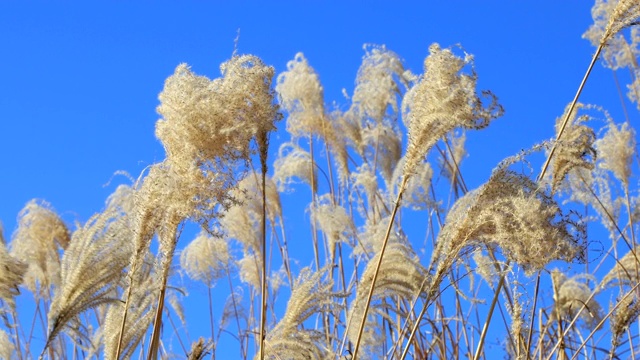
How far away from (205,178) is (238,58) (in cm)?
45

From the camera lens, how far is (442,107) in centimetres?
310

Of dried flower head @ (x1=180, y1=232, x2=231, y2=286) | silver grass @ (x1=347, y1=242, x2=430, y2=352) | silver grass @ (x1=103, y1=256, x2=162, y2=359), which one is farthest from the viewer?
dried flower head @ (x1=180, y1=232, x2=231, y2=286)

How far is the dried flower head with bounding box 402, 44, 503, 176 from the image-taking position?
10.2 ft

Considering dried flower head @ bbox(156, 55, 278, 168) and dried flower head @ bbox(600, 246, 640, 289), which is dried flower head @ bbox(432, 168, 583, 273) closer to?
dried flower head @ bbox(156, 55, 278, 168)


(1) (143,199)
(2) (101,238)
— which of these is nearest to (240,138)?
(1) (143,199)

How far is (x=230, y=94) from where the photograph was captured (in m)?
3.06

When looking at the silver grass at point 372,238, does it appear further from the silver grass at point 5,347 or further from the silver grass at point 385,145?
the silver grass at point 5,347

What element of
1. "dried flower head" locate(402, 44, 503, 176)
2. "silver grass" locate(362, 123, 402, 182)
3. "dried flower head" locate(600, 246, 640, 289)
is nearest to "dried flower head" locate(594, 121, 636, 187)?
"dried flower head" locate(600, 246, 640, 289)

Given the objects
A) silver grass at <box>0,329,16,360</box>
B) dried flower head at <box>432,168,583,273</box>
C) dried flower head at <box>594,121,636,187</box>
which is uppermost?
dried flower head at <box>594,121,636,187</box>

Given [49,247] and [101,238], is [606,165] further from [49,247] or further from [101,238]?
[101,238]

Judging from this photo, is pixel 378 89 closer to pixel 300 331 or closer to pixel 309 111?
pixel 309 111

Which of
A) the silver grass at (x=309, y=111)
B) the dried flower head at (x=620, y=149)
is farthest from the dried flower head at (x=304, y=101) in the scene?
the dried flower head at (x=620, y=149)

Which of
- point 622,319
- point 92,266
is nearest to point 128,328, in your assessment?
point 92,266

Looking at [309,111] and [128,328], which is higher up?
[309,111]
